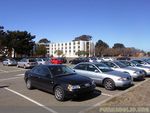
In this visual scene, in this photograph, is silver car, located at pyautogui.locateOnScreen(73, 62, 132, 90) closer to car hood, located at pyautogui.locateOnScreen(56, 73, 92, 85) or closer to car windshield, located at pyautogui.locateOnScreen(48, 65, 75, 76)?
car windshield, located at pyautogui.locateOnScreen(48, 65, 75, 76)

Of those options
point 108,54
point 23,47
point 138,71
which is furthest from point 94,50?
point 138,71

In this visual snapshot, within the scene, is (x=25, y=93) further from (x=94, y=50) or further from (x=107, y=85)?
(x=94, y=50)

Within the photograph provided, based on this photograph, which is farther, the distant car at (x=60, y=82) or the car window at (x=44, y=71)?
the car window at (x=44, y=71)

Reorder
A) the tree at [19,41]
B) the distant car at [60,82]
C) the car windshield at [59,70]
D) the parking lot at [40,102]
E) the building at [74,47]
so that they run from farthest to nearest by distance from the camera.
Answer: the building at [74,47], the tree at [19,41], the car windshield at [59,70], the distant car at [60,82], the parking lot at [40,102]

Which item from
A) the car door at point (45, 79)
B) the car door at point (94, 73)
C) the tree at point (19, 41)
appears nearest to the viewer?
the car door at point (45, 79)

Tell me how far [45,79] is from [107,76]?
3612 millimetres

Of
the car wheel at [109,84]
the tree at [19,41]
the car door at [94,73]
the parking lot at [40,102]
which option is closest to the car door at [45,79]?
the parking lot at [40,102]

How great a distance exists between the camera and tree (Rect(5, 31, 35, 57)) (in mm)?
77000

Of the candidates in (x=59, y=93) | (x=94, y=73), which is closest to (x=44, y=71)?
(x=59, y=93)

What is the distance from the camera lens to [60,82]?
10812 millimetres

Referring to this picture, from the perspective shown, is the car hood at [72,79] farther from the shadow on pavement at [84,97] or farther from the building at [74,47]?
the building at [74,47]

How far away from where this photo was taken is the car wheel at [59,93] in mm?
10516

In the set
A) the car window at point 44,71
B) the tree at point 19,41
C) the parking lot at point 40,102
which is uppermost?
the tree at point 19,41

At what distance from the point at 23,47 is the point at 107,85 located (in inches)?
2651
